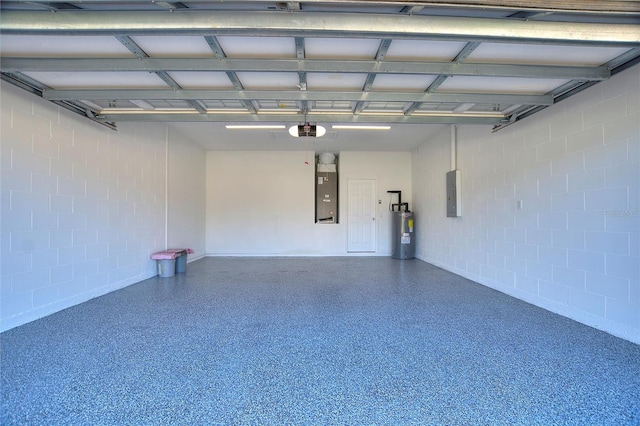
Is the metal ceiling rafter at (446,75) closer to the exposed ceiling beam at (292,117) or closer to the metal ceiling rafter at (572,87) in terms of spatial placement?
the exposed ceiling beam at (292,117)

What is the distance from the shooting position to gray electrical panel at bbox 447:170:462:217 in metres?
5.39

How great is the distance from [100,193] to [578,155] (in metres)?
5.82

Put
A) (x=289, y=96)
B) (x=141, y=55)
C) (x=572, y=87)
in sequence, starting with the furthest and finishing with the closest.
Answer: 1. (x=289, y=96)
2. (x=572, y=87)
3. (x=141, y=55)

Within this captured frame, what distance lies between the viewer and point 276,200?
795cm

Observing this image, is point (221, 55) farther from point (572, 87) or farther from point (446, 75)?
point (572, 87)

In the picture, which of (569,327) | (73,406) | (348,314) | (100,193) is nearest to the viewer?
(73,406)

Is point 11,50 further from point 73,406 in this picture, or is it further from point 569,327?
point 569,327

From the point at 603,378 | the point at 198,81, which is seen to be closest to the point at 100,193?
the point at 198,81

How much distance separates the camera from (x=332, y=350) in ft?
8.00

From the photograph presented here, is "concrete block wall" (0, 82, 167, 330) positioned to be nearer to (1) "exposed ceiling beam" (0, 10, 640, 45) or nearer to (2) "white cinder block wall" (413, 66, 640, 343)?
(1) "exposed ceiling beam" (0, 10, 640, 45)

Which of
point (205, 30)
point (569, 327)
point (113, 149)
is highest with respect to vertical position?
point (205, 30)

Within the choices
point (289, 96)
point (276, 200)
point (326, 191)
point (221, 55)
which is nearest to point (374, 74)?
point (289, 96)

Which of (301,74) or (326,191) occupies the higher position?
(301,74)

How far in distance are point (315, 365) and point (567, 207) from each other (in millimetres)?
3162
